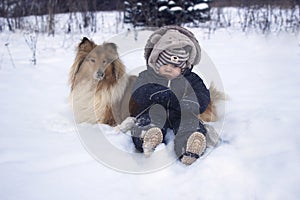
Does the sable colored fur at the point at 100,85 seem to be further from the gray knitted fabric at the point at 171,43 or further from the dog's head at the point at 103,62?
the gray knitted fabric at the point at 171,43

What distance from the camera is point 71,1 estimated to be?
32.8 ft

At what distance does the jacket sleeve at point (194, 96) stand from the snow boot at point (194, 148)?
1.15 ft

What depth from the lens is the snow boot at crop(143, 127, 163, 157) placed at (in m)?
2.21

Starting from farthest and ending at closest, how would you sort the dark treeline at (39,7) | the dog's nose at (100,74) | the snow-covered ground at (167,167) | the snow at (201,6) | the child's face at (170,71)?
the snow at (201,6) < the dark treeline at (39,7) < the dog's nose at (100,74) < the child's face at (170,71) < the snow-covered ground at (167,167)

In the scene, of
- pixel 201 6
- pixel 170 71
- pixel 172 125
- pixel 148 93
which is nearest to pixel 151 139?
pixel 172 125

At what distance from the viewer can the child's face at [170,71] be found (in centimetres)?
255

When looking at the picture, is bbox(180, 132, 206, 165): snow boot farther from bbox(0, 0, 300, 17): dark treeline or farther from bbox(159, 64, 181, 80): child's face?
bbox(0, 0, 300, 17): dark treeline

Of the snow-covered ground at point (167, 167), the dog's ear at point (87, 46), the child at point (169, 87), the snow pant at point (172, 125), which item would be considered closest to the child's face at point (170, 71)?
the child at point (169, 87)

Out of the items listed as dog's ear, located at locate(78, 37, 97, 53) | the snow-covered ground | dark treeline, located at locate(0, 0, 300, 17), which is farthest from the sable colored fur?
dark treeline, located at locate(0, 0, 300, 17)

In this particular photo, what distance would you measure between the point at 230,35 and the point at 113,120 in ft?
19.1

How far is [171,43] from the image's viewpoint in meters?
2.47

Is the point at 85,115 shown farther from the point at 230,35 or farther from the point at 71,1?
the point at 71,1

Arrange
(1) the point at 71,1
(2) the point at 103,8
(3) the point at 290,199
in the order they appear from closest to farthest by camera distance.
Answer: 1. (3) the point at 290,199
2. (1) the point at 71,1
3. (2) the point at 103,8

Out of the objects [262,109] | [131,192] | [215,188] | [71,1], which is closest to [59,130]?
[131,192]
